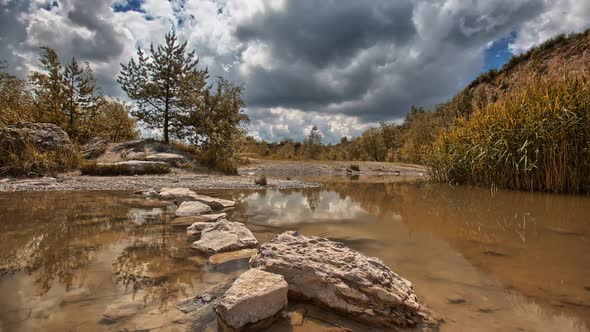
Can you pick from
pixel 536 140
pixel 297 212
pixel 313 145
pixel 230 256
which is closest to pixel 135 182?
pixel 297 212

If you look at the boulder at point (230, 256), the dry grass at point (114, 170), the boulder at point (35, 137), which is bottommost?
the boulder at point (230, 256)

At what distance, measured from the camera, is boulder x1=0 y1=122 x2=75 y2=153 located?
9.80m

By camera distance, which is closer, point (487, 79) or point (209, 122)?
point (209, 122)

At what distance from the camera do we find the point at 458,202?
6371 millimetres

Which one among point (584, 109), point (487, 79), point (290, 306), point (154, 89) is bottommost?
point (290, 306)

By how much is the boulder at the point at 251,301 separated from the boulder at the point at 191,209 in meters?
3.27

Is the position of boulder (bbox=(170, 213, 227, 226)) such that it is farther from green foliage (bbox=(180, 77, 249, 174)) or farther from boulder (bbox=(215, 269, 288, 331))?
green foliage (bbox=(180, 77, 249, 174))

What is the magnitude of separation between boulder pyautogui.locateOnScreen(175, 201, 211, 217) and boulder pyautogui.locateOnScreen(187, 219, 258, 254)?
3.78ft

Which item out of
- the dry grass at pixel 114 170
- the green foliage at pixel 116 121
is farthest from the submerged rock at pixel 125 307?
the green foliage at pixel 116 121

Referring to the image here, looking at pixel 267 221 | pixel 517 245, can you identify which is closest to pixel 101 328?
pixel 267 221

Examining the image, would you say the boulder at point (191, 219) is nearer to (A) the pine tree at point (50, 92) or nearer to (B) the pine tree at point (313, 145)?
(A) the pine tree at point (50, 92)

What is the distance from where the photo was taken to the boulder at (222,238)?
3.07 metres

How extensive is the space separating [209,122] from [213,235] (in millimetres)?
10767

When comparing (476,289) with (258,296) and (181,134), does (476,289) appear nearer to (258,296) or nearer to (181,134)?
(258,296)
